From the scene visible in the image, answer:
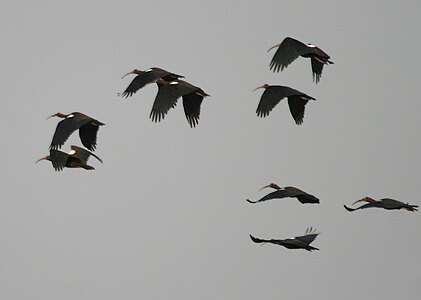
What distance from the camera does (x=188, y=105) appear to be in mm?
56750

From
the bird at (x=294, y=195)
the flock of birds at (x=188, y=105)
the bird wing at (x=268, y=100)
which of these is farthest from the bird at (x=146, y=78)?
the bird at (x=294, y=195)

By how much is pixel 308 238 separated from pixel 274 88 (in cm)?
820

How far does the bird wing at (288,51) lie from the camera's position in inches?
2186

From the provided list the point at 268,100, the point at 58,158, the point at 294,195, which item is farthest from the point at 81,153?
the point at 294,195

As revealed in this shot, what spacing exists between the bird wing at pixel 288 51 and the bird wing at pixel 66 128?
10239 millimetres

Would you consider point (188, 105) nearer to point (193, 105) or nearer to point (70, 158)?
point (193, 105)

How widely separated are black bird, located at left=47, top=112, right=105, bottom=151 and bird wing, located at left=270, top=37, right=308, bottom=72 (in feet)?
31.8

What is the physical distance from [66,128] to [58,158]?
1.92m

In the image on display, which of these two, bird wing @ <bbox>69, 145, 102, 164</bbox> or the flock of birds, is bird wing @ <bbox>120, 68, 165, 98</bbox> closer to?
the flock of birds

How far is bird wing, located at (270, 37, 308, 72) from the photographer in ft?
182

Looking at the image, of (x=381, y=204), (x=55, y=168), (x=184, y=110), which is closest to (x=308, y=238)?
(x=381, y=204)

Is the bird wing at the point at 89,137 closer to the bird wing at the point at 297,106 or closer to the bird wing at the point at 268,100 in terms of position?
the bird wing at the point at 268,100

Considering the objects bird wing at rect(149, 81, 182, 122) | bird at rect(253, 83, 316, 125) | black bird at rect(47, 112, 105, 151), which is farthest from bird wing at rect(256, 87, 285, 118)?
black bird at rect(47, 112, 105, 151)

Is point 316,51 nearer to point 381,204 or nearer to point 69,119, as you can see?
point 381,204
